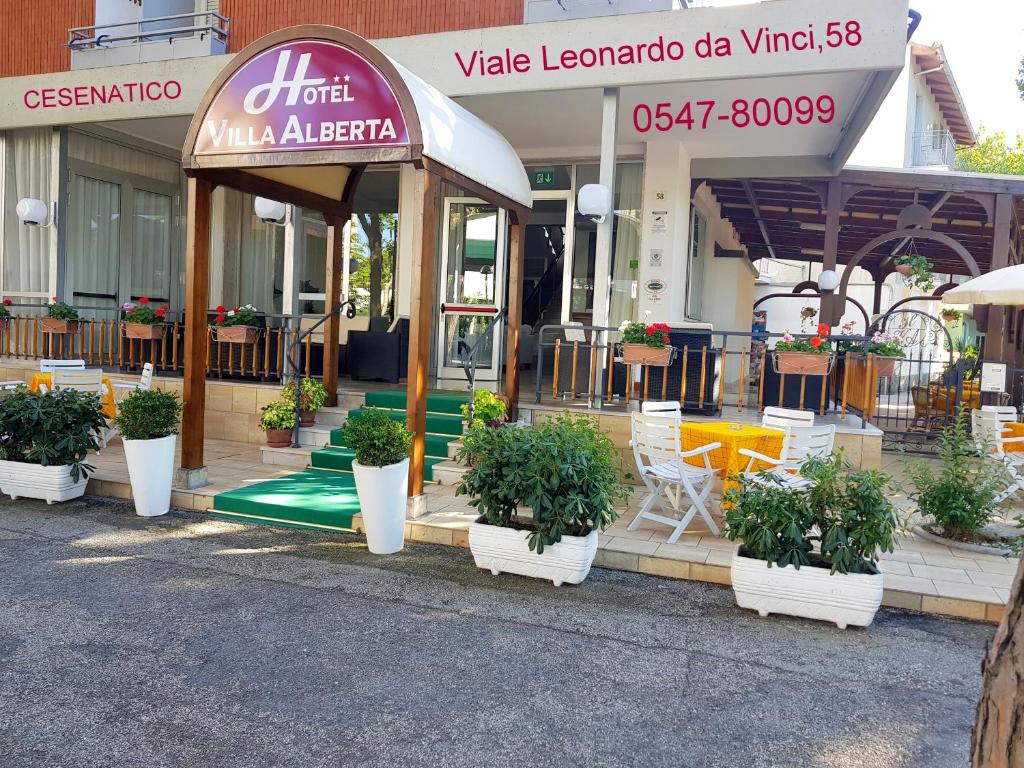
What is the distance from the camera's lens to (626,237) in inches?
379

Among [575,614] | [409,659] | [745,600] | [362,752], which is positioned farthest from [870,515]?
[362,752]

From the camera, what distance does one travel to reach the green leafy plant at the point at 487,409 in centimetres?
679

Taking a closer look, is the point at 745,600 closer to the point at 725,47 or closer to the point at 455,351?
the point at 725,47

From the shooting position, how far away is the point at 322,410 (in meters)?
7.97

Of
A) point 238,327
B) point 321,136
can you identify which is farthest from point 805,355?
point 238,327

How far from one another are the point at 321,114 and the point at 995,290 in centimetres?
565

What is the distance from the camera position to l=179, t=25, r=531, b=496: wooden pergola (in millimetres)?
5090

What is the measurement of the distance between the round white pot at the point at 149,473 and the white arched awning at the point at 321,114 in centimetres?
206

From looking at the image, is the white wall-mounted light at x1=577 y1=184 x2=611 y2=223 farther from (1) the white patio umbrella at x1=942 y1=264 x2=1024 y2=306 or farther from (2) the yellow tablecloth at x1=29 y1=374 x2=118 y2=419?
(2) the yellow tablecloth at x1=29 y1=374 x2=118 y2=419

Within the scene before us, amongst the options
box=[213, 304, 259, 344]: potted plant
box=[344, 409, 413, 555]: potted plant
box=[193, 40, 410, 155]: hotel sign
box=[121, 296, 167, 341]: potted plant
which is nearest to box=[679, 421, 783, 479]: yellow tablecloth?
box=[344, 409, 413, 555]: potted plant

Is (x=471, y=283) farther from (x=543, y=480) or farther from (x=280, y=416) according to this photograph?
(x=543, y=480)

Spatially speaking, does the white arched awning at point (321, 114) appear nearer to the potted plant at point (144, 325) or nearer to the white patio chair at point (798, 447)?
the white patio chair at point (798, 447)

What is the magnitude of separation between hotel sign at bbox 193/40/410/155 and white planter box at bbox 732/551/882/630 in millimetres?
3363

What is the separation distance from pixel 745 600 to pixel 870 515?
2.54ft
